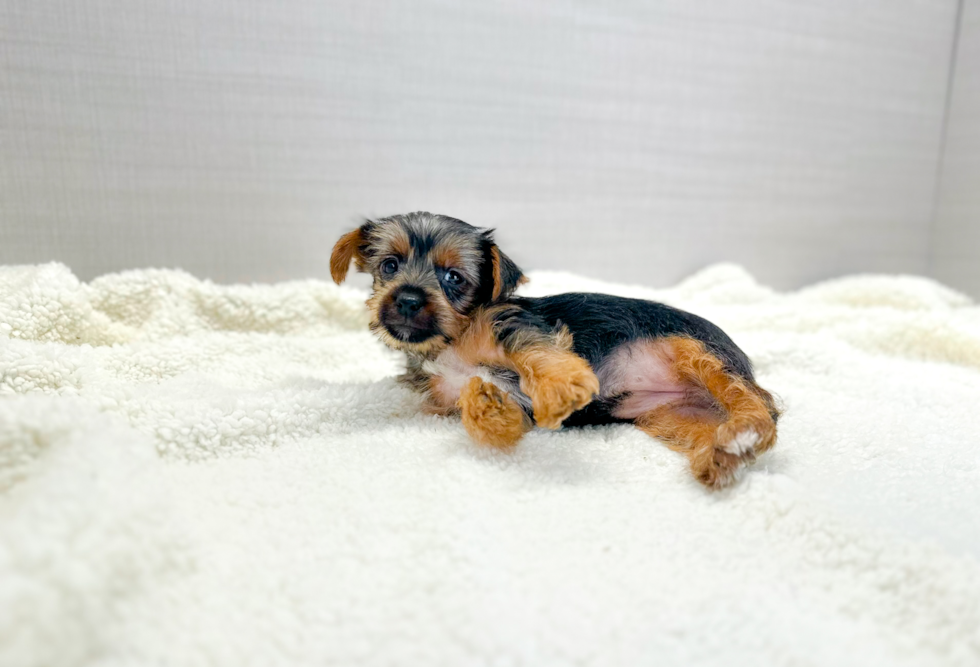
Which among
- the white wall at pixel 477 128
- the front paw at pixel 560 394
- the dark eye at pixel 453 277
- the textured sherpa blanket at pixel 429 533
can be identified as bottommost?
the textured sherpa blanket at pixel 429 533

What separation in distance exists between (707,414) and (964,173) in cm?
345

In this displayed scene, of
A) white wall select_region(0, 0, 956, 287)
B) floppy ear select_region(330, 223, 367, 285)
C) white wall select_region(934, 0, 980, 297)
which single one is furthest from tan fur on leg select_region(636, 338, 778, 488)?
white wall select_region(934, 0, 980, 297)

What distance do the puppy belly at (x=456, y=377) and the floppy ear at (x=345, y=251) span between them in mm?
369

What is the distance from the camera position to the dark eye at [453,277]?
1.56 meters

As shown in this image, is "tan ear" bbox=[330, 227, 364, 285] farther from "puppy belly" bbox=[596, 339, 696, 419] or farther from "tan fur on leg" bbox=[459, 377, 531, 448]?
"puppy belly" bbox=[596, 339, 696, 419]

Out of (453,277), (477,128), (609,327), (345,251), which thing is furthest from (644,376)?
(477,128)

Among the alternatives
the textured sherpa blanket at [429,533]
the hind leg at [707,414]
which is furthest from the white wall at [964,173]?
the hind leg at [707,414]

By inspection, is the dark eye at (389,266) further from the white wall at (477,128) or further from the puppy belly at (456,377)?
the white wall at (477,128)

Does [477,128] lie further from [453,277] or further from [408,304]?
[408,304]

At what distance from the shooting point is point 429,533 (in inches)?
39.0

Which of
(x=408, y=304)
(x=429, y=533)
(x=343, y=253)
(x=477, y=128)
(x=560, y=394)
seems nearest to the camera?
(x=429, y=533)

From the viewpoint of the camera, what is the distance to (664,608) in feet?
2.77

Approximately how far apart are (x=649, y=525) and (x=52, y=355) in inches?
59.8

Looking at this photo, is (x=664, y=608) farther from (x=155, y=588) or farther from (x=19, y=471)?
(x=19, y=471)
